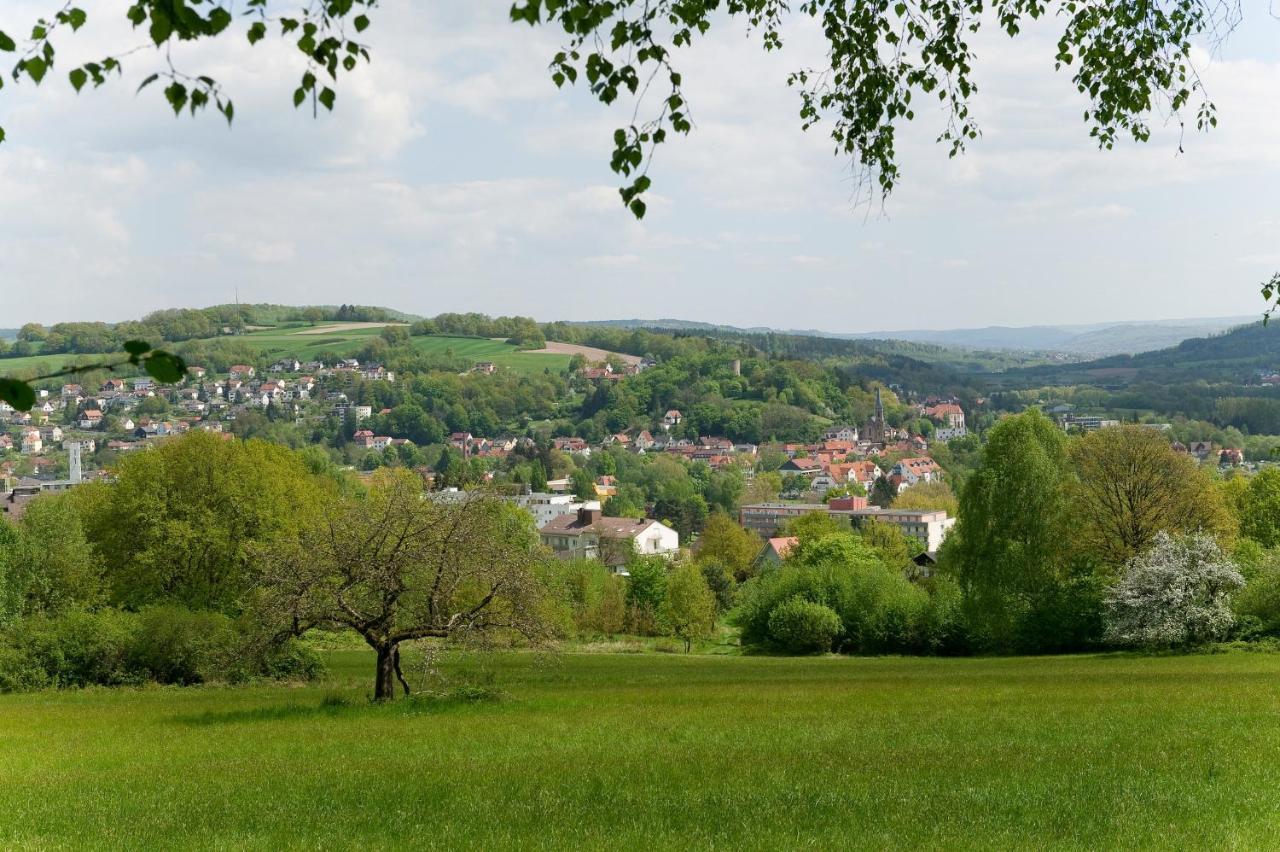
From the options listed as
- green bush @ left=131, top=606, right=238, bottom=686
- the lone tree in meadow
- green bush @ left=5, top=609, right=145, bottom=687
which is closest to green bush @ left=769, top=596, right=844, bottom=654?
green bush @ left=131, top=606, right=238, bottom=686

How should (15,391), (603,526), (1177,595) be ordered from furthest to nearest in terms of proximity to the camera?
(603,526) < (1177,595) < (15,391)

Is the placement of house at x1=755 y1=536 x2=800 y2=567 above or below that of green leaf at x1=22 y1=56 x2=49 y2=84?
below

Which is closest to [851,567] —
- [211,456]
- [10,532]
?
[211,456]

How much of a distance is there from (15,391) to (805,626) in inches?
2101

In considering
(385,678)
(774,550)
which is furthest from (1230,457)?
(385,678)

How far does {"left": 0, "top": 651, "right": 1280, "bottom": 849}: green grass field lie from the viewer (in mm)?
10047

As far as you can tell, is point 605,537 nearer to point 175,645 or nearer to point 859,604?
point 859,604

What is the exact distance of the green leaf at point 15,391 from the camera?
4.92m

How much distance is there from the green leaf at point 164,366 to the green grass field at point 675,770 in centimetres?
601

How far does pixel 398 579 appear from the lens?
23.7 m

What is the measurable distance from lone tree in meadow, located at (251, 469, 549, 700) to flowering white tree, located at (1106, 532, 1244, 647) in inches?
1175

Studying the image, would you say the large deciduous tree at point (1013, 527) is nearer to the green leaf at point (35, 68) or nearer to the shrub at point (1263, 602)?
the shrub at point (1263, 602)

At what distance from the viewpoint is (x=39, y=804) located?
1304 cm

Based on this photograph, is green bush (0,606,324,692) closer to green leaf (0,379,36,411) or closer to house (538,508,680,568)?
green leaf (0,379,36,411)
